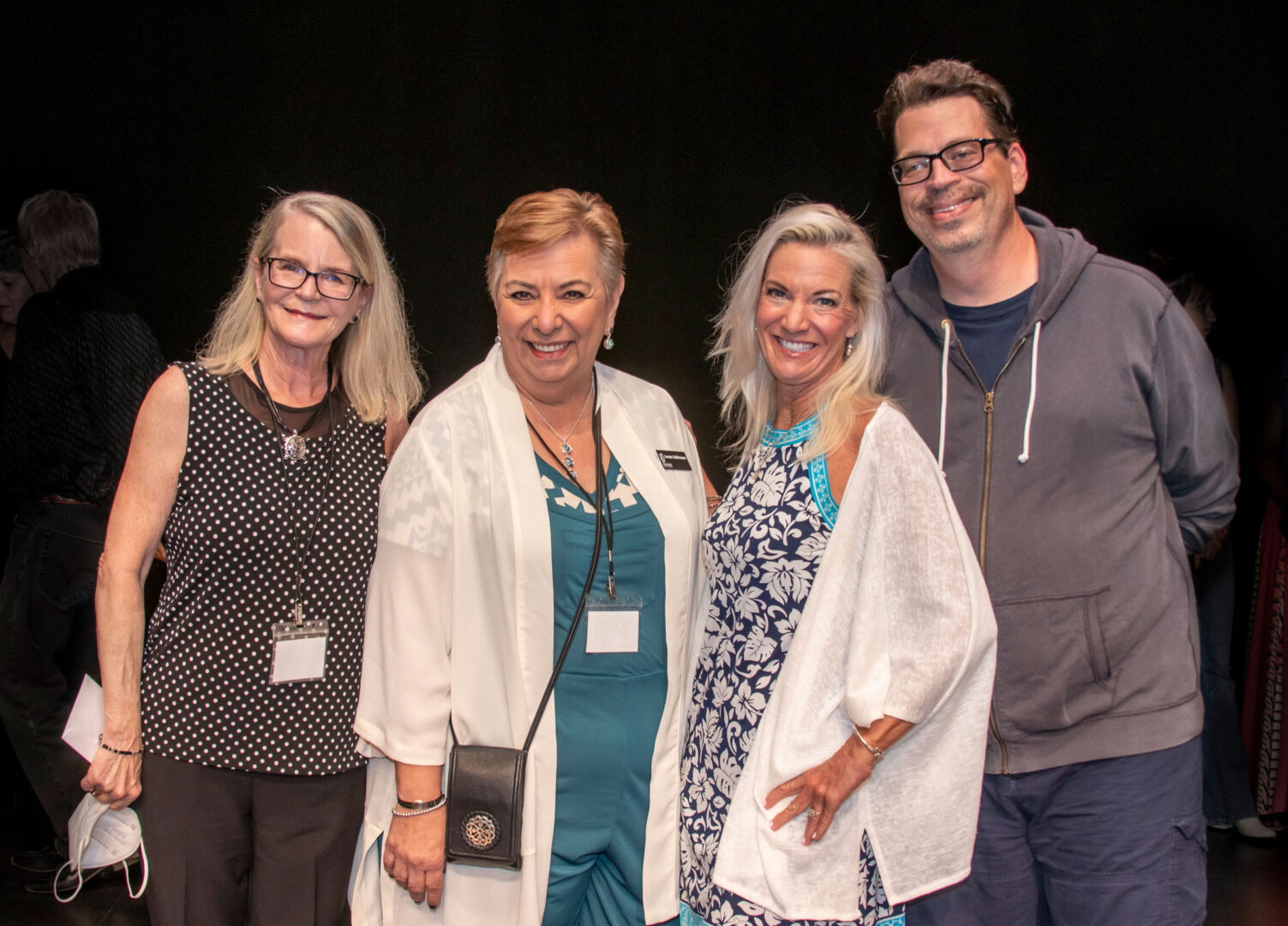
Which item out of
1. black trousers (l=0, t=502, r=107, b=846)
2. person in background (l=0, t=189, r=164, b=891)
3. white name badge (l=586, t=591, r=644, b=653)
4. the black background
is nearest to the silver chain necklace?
white name badge (l=586, t=591, r=644, b=653)

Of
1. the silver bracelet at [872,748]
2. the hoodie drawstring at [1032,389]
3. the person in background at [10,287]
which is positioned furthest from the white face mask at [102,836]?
the person in background at [10,287]

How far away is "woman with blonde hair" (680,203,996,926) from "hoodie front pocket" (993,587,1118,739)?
0.63 ft

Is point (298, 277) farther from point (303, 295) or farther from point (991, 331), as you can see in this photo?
point (991, 331)

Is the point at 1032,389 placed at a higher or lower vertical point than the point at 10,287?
lower

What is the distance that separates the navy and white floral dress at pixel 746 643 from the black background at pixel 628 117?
1740mm

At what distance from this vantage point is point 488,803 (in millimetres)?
1763

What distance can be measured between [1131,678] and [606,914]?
1.06m

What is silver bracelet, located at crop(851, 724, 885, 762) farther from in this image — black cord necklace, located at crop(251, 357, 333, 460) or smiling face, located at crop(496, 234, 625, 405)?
black cord necklace, located at crop(251, 357, 333, 460)

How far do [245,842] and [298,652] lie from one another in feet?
1.26

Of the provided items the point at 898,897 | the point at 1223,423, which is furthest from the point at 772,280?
the point at 898,897

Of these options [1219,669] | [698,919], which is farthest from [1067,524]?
[1219,669]

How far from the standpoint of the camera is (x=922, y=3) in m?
3.41

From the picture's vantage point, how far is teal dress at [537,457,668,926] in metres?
1.83

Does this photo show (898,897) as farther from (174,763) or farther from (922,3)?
(922,3)
